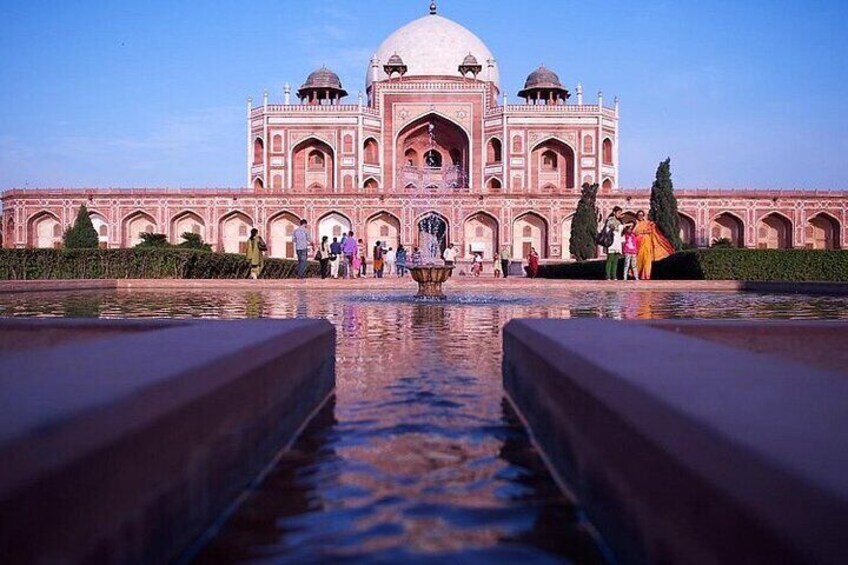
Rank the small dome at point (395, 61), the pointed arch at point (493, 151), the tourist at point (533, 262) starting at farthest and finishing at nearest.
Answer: the small dome at point (395, 61)
the pointed arch at point (493, 151)
the tourist at point (533, 262)

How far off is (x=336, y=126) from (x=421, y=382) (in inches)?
1310

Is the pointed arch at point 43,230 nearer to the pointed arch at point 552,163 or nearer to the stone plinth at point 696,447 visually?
the pointed arch at point 552,163

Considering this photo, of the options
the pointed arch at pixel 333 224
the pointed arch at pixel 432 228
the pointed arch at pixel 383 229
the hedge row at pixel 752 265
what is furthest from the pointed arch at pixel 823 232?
the hedge row at pixel 752 265

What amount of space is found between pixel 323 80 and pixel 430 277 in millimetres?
30316

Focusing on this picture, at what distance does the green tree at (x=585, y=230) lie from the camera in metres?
25.8

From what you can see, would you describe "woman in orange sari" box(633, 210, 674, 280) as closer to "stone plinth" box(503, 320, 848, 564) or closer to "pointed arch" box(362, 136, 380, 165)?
"stone plinth" box(503, 320, 848, 564)

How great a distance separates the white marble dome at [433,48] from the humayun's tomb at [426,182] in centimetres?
7

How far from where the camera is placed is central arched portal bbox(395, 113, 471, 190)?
36.2m

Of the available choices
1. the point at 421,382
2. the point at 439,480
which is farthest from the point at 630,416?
the point at 421,382

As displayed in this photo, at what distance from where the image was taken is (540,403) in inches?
81.6

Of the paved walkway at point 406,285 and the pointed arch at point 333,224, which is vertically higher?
the pointed arch at point 333,224

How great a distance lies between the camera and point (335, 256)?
1836 cm

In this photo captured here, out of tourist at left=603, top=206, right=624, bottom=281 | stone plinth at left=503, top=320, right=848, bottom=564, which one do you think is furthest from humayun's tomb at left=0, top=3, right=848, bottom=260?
stone plinth at left=503, top=320, right=848, bottom=564

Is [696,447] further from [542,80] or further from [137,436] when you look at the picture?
[542,80]
